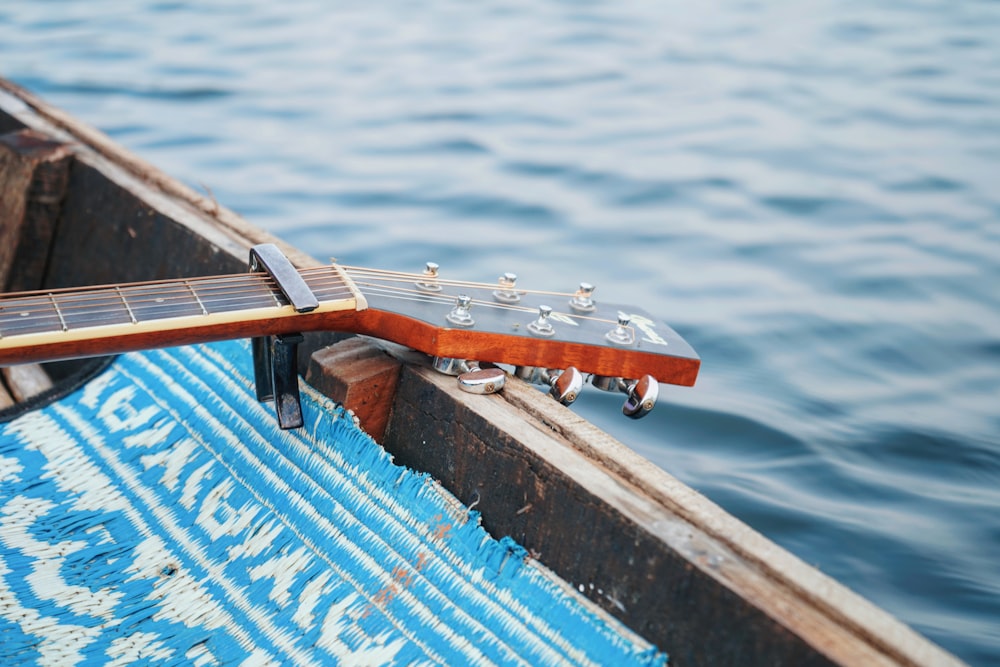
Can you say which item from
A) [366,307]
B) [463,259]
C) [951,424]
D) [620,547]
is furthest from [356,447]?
[463,259]

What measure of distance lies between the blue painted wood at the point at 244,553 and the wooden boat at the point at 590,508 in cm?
5

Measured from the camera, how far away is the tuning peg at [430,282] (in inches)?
80.7

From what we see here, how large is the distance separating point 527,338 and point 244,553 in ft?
2.25

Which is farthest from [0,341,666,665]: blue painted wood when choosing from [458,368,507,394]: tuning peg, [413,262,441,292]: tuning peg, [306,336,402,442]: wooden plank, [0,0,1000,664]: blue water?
[0,0,1000,664]: blue water

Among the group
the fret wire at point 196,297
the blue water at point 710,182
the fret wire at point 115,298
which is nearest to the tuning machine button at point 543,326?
the fret wire at point 115,298

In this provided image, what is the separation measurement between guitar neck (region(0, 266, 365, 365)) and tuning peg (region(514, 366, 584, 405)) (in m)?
0.35

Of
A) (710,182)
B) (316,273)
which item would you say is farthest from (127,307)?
(710,182)

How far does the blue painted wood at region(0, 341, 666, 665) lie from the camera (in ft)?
5.62

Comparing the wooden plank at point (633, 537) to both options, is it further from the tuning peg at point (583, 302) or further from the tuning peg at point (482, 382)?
the tuning peg at point (583, 302)

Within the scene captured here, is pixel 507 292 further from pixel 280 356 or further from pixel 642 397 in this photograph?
pixel 280 356

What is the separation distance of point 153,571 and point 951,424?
2.65 metres

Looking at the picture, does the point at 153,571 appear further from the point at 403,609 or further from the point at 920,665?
the point at 920,665

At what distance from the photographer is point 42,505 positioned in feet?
7.11

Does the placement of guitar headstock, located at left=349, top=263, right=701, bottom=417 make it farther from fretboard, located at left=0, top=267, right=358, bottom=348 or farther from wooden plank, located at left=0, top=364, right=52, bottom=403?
wooden plank, located at left=0, top=364, right=52, bottom=403
